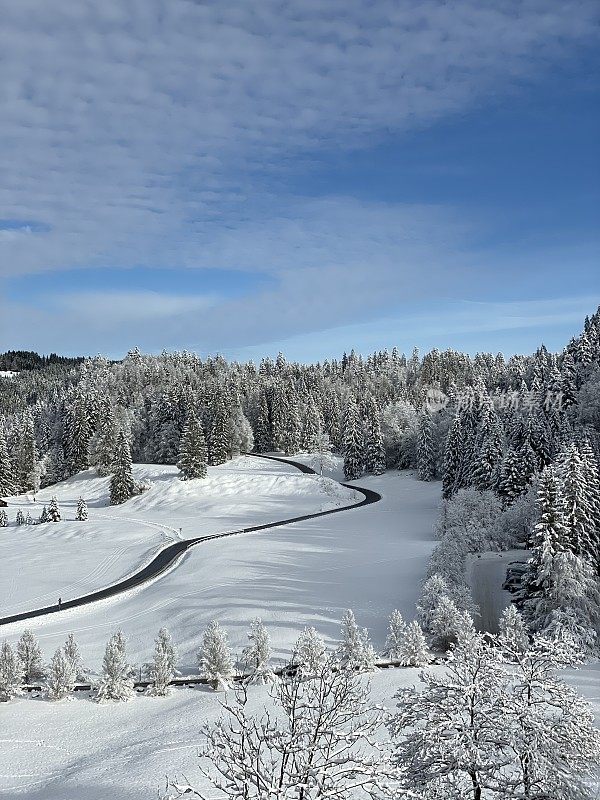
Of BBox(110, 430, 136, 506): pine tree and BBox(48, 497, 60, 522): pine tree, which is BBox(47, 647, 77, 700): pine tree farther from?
BBox(110, 430, 136, 506): pine tree

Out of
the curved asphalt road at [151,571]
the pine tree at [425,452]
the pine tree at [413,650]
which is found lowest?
the curved asphalt road at [151,571]

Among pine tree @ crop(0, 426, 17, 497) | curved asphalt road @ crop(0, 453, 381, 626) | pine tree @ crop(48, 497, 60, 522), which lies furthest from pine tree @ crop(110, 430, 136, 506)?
curved asphalt road @ crop(0, 453, 381, 626)

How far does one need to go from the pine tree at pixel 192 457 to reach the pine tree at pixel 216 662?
56.2 metres

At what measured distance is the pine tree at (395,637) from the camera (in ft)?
92.9

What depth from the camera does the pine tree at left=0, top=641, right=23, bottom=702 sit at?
980 inches

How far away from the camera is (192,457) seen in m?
82.6

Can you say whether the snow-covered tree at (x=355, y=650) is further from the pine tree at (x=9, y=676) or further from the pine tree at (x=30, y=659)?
the pine tree at (x=30, y=659)

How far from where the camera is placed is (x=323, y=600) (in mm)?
37500

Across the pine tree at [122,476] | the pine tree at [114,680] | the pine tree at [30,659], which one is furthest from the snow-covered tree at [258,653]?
the pine tree at [122,476]

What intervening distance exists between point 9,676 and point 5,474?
75.4 m

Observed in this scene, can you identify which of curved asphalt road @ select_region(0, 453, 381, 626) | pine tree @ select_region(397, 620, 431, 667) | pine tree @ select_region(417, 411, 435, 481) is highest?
pine tree @ select_region(417, 411, 435, 481)

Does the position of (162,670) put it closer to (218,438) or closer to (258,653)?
(258,653)

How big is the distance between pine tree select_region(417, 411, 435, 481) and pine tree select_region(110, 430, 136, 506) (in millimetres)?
42561

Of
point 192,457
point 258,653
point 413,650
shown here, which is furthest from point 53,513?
point 413,650
